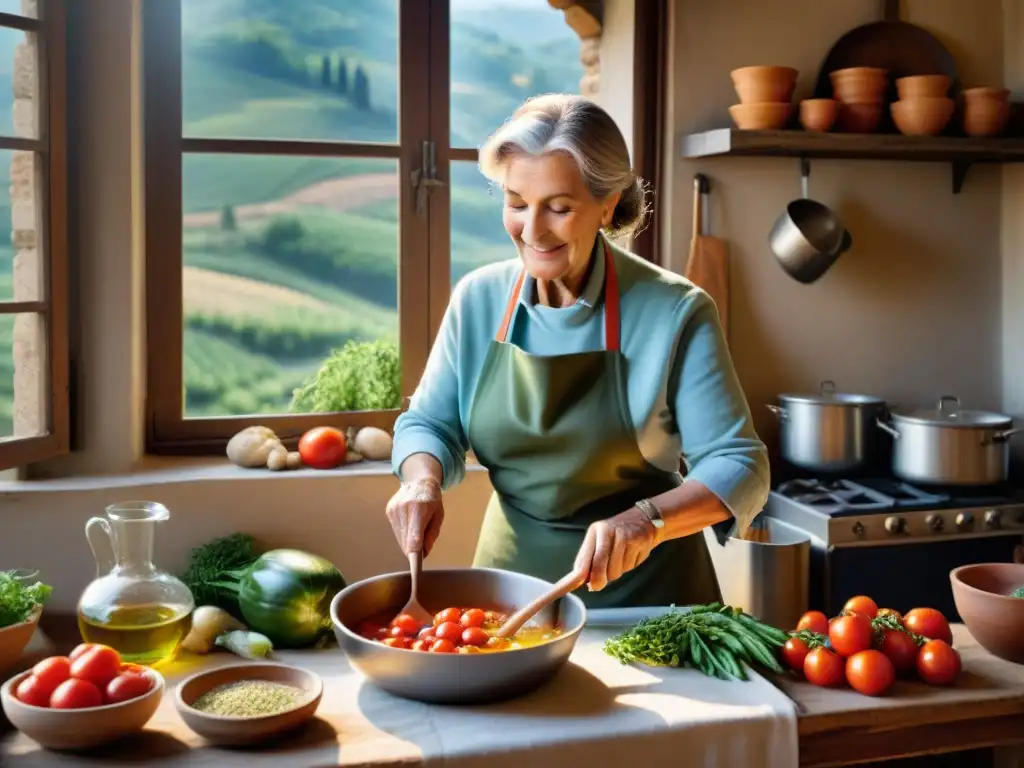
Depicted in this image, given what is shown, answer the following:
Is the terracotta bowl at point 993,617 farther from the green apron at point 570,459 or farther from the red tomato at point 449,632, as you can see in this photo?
the red tomato at point 449,632

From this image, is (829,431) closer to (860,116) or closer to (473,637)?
(860,116)

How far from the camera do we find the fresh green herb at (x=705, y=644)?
1708mm

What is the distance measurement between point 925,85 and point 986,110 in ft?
0.77

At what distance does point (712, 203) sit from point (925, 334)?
86 centimetres

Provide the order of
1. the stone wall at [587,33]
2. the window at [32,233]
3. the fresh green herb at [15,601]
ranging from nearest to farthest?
the fresh green herb at [15,601]
the window at [32,233]
the stone wall at [587,33]

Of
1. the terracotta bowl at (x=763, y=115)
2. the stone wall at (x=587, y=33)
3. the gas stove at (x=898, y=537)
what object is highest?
the stone wall at (x=587, y=33)

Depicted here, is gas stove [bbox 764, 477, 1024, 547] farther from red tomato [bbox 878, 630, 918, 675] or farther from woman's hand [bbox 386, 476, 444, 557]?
woman's hand [bbox 386, 476, 444, 557]

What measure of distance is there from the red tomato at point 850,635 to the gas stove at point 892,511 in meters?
1.32

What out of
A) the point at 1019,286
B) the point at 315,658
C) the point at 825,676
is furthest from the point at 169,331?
the point at 1019,286

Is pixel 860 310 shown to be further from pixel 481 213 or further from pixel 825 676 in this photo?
pixel 825 676

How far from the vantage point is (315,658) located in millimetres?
1904

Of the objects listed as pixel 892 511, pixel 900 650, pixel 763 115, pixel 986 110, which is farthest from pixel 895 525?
pixel 900 650

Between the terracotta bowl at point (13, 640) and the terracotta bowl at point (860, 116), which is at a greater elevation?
the terracotta bowl at point (860, 116)

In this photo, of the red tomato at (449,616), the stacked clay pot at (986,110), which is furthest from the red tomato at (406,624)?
the stacked clay pot at (986,110)
